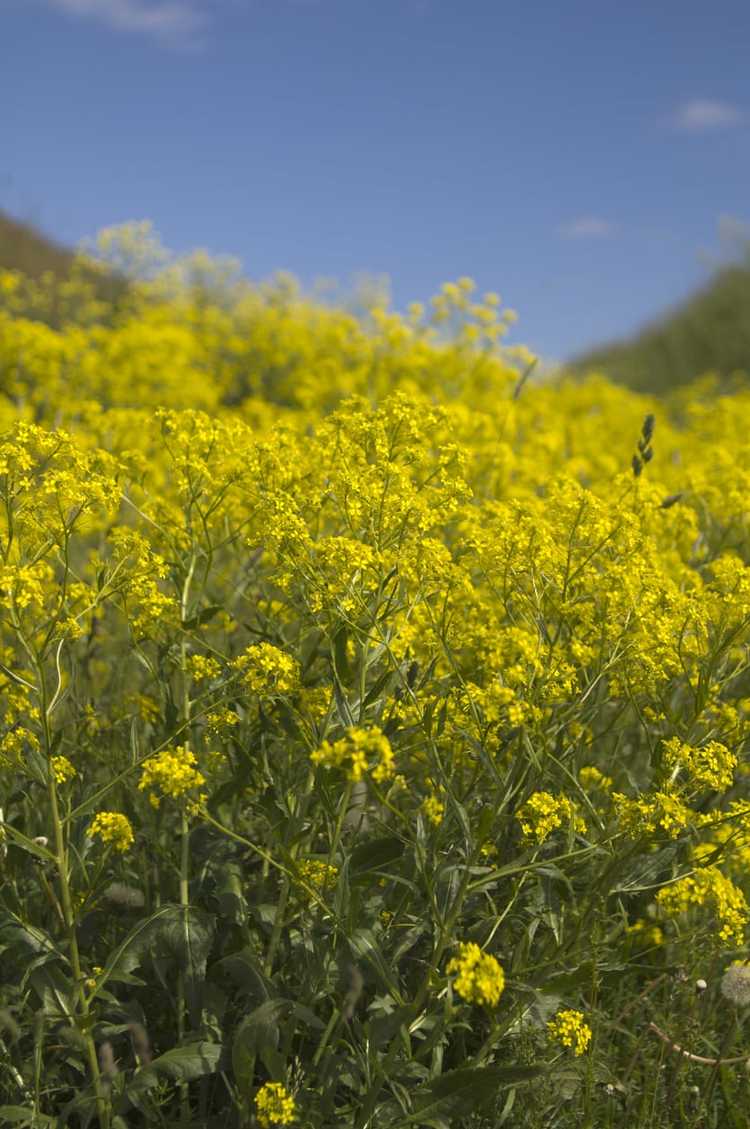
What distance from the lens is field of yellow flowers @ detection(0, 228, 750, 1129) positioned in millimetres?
2236

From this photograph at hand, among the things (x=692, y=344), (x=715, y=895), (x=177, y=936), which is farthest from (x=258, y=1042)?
(x=692, y=344)

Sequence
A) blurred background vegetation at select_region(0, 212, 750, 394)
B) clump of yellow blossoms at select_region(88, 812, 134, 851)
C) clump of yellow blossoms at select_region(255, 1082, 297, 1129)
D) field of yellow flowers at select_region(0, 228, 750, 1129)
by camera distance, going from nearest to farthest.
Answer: clump of yellow blossoms at select_region(255, 1082, 297, 1129)
field of yellow flowers at select_region(0, 228, 750, 1129)
clump of yellow blossoms at select_region(88, 812, 134, 851)
blurred background vegetation at select_region(0, 212, 750, 394)

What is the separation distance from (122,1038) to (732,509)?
3060mm

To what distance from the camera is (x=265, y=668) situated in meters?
2.38

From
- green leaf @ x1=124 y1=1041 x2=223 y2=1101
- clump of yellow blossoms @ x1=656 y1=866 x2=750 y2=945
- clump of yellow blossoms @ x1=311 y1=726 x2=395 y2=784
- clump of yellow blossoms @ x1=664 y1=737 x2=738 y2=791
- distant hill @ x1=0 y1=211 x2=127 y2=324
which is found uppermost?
distant hill @ x1=0 y1=211 x2=127 y2=324

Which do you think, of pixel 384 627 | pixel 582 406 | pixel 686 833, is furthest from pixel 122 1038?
pixel 582 406

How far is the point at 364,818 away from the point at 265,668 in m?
0.66

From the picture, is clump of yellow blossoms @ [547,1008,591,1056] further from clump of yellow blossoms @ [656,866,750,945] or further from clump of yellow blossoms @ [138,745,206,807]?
clump of yellow blossoms @ [138,745,206,807]

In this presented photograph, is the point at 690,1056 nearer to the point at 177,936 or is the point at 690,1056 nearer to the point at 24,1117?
the point at 177,936

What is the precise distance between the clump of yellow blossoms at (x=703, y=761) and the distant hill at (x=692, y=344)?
2294cm

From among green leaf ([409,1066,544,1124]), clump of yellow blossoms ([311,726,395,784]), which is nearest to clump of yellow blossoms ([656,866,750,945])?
green leaf ([409,1066,544,1124])

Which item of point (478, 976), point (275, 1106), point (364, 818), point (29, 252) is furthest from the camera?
point (29, 252)

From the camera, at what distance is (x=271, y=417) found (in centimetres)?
907

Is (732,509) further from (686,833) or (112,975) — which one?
(112,975)
